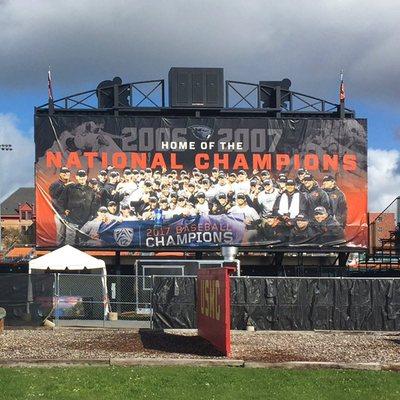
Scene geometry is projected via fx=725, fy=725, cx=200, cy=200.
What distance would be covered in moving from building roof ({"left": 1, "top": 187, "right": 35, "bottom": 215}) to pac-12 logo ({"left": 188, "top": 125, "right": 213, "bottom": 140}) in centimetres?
8859

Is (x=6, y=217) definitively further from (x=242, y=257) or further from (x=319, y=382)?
(x=319, y=382)

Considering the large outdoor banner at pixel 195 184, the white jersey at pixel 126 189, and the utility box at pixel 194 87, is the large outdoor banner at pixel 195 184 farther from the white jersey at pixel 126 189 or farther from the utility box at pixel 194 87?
the utility box at pixel 194 87

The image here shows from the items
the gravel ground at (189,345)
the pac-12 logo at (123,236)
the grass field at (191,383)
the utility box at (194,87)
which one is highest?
the utility box at (194,87)

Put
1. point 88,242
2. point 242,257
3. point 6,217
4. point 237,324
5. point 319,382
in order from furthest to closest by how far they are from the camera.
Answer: point 6,217
point 242,257
point 88,242
point 237,324
point 319,382

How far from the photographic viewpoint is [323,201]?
34062 millimetres

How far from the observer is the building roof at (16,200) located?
119250mm

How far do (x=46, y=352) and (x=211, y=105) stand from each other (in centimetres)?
2139

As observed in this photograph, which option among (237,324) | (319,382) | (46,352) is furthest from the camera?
(237,324)

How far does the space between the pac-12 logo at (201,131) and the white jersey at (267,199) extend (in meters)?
3.74

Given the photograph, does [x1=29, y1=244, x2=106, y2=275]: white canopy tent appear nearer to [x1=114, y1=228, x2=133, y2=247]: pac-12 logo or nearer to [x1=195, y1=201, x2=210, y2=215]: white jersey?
[x1=114, y1=228, x2=133, y2=247]: pac-12 logo

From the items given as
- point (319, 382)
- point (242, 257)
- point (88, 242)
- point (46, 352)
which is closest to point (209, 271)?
point (46, 352)

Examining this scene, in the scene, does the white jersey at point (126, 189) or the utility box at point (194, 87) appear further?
the utility box at point (194, 87)

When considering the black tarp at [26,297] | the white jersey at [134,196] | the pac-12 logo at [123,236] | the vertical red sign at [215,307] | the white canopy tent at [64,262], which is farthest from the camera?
the white jersey at [134,196]

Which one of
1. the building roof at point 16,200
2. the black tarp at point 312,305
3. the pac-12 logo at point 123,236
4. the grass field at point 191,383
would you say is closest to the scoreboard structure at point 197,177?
the pac-12 logo at point 123,236
